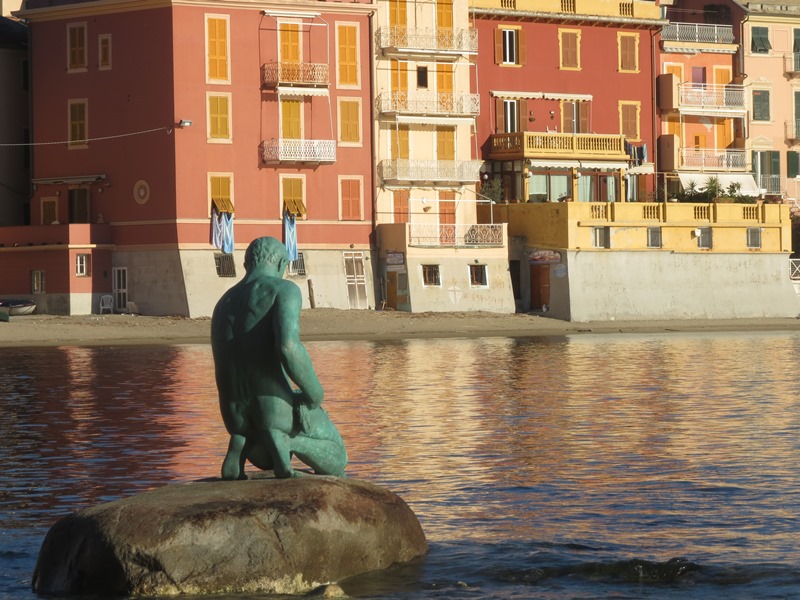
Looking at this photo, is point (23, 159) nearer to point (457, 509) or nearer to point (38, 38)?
point (38, 38)

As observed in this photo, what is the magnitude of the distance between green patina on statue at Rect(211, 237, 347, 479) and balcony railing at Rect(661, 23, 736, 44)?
64.2 meters

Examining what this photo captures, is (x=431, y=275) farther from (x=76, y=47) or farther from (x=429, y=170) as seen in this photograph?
(x=76, y=47)

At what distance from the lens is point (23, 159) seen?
218 feet

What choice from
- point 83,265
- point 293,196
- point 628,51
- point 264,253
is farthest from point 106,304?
point 264,253

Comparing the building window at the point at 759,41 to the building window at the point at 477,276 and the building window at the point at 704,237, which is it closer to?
the building window at the point at 704,237

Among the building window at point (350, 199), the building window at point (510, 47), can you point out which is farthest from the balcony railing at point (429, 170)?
the building window at point (510, 47)

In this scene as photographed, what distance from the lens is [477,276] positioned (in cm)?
6644

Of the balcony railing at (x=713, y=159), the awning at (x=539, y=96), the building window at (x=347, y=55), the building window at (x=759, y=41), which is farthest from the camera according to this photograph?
A: the building window at (x=759, y=41)

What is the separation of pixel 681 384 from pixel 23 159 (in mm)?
37985

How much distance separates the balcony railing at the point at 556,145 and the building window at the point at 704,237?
18.2 ft

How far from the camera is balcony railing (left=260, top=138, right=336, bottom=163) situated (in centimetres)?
6350

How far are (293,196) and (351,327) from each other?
7.52 m

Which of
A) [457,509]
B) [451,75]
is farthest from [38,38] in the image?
[457,509]

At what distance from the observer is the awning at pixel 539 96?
71.3 m
